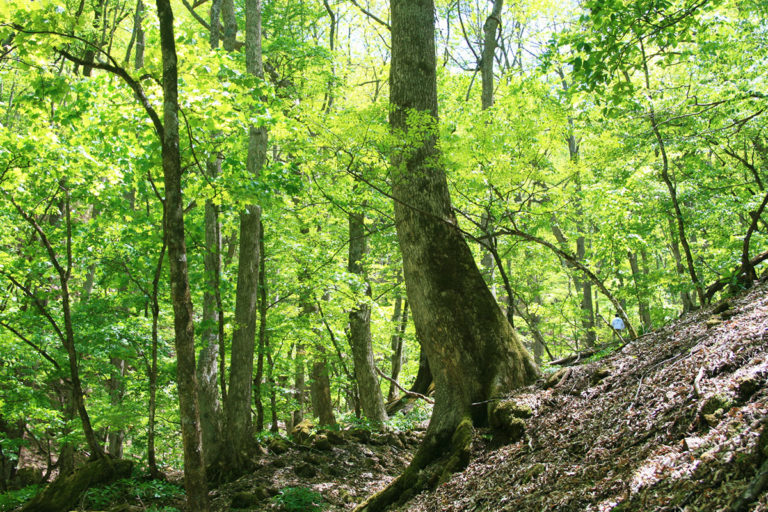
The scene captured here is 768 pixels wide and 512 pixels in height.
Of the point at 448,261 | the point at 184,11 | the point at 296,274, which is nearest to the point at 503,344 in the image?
the point at 448,261

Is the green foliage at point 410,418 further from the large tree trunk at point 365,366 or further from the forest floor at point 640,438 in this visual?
the forest floor at point 640,438

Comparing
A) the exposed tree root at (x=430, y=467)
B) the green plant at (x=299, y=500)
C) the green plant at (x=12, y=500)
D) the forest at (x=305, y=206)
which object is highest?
the forest at (x=305, y=206)

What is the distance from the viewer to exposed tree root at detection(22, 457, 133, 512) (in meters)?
5.34

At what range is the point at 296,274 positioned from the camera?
9023 millimetres

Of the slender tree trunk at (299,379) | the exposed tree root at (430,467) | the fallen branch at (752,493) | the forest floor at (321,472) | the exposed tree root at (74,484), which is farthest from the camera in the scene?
the slender tree trunk at (299,379)

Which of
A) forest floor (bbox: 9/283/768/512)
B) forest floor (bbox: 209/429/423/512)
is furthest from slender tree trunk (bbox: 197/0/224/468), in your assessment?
forest floor (bbox: 9/283/768/512)

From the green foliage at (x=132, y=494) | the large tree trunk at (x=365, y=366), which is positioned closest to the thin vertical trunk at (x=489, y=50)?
the large tree trunk at (x=365, y=366)

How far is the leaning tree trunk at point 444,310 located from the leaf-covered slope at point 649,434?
0.46m

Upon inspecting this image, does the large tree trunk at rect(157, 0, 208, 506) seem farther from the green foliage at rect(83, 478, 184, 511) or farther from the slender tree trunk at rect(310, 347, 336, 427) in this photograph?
the slender tree trunk at rect(310, 347, 336, 427)

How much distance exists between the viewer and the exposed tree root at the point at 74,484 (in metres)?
5.34

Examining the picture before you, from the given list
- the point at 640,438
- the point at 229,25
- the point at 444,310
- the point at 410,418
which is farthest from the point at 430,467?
the point at 229,25

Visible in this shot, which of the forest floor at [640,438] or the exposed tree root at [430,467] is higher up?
the forest floor at [640,438]

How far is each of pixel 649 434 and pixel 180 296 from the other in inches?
138

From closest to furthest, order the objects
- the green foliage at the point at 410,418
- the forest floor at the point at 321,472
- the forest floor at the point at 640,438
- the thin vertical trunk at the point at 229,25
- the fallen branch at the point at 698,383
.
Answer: the forest floor at the point at 640,438
the fallen branch at the point at 698,383
the forest floor at the point at 321,472
the thin vertical trunk at the point at 229,25
the green foliage at the point at 410,418
